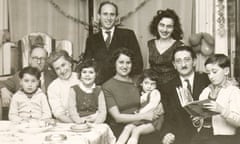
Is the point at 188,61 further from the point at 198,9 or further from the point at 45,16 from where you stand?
the point at 45,16

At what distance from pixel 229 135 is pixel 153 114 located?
0.33m

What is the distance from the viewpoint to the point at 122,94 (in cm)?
182

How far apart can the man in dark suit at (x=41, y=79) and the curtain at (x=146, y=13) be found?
41 cm

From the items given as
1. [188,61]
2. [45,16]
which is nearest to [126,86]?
[188,61]

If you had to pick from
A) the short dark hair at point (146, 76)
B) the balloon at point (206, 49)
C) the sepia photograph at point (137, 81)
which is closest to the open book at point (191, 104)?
the sepia photograph at point (137, 81)

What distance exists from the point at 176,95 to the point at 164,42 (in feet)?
0.91

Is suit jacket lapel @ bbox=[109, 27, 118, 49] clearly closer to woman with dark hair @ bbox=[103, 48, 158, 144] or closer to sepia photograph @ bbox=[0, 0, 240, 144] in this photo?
sepia photograph @ bbox=[0, 0, 240, 144]

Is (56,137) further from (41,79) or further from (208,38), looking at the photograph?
(208,38)

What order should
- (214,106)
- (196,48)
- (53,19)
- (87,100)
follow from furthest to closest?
(53,19) < (196,48) < (87,100) < (214,106)

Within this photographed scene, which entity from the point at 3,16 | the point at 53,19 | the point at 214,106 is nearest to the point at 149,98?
the point at 214,106

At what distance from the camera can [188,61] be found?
176 cm

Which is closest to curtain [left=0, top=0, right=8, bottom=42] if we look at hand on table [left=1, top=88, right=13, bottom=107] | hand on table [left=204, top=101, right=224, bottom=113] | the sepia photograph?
the sepia photograph

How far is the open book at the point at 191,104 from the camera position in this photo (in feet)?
5.32

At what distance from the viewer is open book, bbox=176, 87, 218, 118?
1.62m
